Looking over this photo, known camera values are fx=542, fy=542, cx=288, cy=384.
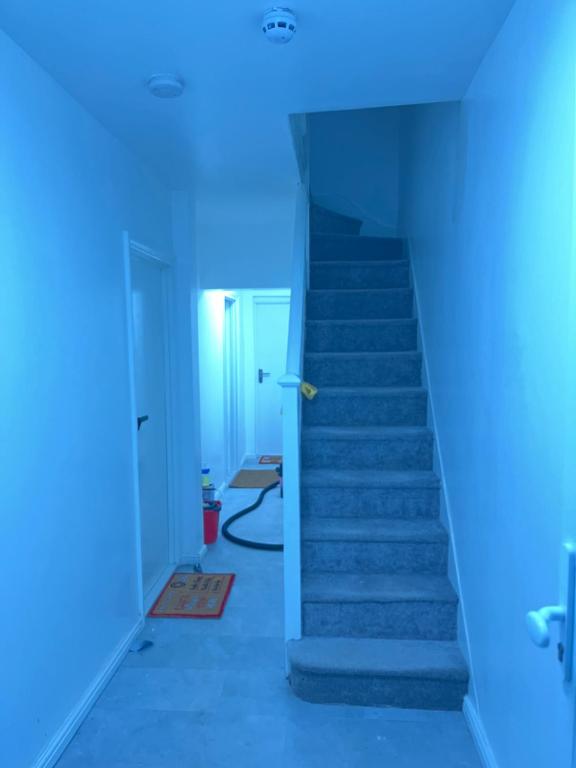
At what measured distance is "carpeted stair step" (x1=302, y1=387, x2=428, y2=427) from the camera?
2.90m


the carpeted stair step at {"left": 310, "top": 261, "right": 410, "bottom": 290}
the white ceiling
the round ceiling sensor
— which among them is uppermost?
the white ceiling

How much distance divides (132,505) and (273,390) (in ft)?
12.7

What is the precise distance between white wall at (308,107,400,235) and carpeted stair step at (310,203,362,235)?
0.98 feet

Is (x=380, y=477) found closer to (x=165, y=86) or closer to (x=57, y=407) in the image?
(x=57, y=407)

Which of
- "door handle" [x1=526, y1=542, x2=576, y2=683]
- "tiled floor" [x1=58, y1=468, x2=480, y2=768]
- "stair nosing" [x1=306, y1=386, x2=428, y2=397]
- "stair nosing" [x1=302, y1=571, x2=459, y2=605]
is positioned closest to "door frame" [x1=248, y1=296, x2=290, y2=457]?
"stair nosing" [x1=306, y1=386, x2=428, y2=397]

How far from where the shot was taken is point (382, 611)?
87.7 inches

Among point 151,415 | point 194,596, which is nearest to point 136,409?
point 151,415

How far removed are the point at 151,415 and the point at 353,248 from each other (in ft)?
6.36

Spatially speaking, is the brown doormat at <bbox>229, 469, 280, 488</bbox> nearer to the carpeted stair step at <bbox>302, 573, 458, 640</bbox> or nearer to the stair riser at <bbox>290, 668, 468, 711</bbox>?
the carpeted stair step at <bbox>302, 573, 458, 640</bbox>

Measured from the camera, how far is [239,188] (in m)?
3.17

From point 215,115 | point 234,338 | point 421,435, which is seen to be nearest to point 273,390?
point 234,338

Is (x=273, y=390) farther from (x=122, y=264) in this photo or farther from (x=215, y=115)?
(x=215, y=115)

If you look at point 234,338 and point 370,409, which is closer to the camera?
point 370,409

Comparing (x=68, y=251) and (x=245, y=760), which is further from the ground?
(x=68, y=251)
